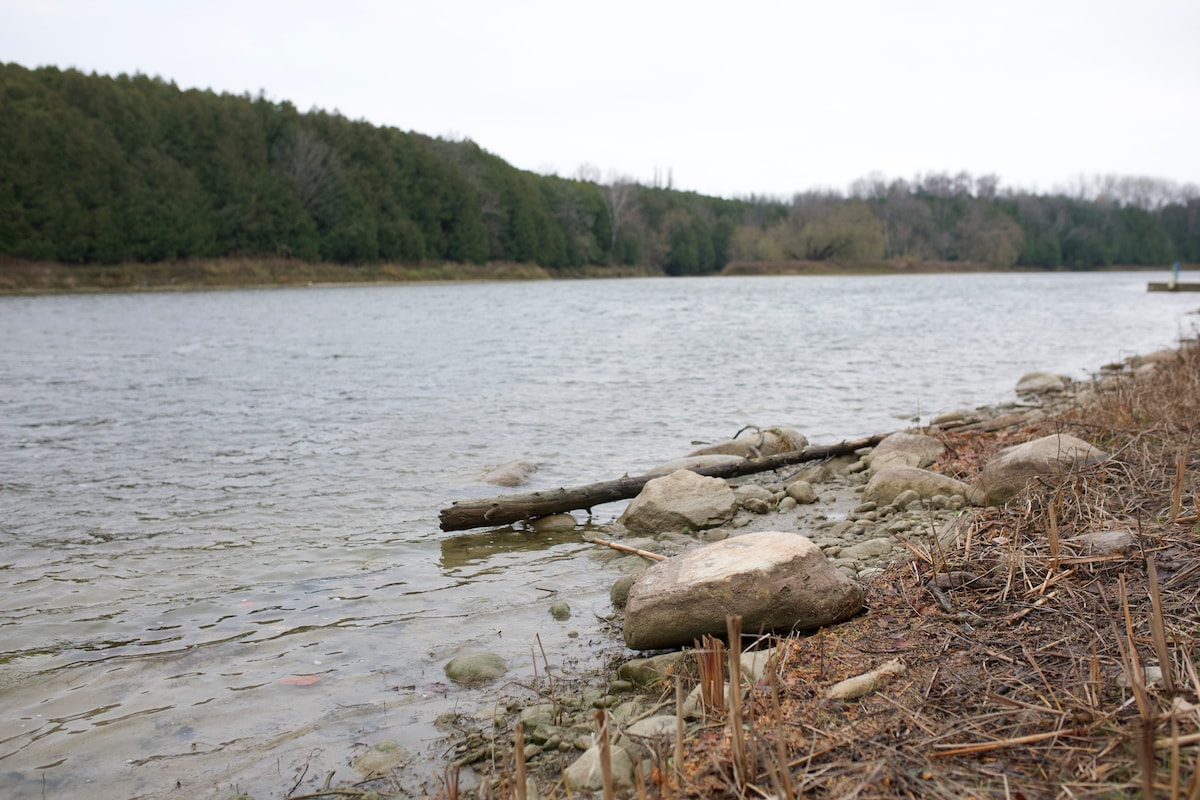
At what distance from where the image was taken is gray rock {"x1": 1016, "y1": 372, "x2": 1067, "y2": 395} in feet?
46.4

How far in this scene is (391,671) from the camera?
4.33 metres

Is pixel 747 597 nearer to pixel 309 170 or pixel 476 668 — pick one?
pixel 476 668

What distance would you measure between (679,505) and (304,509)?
343cm

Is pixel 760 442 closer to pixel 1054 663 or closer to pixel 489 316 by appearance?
pixel 1054 663

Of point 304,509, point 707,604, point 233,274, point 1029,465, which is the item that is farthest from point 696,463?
point 233,274

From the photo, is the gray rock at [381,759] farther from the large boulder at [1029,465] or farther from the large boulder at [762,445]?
the large boulder at [762,445]

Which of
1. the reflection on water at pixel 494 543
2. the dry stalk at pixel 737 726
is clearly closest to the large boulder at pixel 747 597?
the dry stalk at pixel 737 726

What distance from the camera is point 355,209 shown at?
7219 centimetres

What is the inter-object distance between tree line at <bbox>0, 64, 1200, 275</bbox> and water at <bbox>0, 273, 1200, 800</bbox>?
34552 millimetres

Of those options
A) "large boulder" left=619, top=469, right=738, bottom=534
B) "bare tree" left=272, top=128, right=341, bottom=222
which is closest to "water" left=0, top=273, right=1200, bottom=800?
"large boulder" left=619, top=469, right=738, bottom=534

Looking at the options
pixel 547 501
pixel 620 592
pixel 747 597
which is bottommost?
pixel 620 592

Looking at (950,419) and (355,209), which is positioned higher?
(355,209)

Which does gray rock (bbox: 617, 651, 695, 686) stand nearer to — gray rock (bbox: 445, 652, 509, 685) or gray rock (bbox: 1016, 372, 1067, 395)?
A: gray rock (bbox: 445, 652, 509, 685)

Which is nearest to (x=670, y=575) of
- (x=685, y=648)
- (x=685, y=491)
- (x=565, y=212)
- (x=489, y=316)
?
(x=685, y=648)
